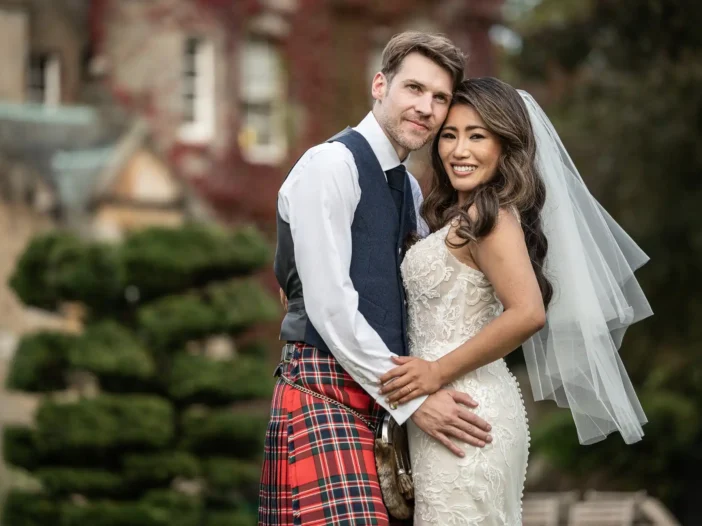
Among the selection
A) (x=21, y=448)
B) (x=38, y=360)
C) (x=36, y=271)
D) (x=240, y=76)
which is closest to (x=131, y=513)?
(x=21, y=448)

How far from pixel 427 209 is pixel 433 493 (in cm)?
96

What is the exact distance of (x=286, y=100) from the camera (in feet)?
51.0

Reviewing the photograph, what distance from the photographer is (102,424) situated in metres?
8.51

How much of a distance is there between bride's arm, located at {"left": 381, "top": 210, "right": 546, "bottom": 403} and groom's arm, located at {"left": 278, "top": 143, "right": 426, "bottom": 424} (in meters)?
0.06

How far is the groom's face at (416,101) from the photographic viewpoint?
152 inches

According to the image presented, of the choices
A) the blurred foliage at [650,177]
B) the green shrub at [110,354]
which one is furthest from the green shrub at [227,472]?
the blurred foliage at [650,177]

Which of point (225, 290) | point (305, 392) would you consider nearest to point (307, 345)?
point (305, 392)

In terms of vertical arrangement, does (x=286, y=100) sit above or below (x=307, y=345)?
above

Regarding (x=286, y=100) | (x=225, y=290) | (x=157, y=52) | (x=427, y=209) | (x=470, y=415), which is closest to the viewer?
(x=470, y=415)

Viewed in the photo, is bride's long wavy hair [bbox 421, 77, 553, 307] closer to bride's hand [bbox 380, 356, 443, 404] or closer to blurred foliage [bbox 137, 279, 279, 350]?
bride's hand [bbox 380, 356, 443, 404]

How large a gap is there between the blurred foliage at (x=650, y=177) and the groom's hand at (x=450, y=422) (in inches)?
236

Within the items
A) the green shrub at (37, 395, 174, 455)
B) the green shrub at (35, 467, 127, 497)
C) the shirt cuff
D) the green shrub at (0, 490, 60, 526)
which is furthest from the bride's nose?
the green shrub at (0, 490, 60, 526)

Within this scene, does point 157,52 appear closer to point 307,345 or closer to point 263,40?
point 263,40

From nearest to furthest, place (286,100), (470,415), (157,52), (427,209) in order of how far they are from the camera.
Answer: (470,415)
(427,209)
(157,52)
(286,100)
